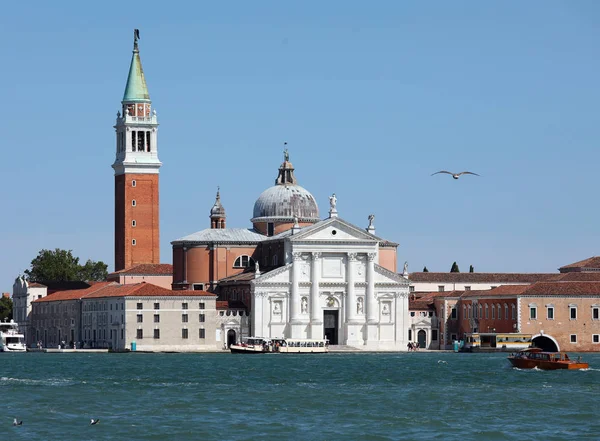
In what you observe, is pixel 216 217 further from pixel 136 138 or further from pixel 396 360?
pixel 396 360

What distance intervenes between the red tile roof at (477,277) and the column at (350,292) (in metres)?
12.8

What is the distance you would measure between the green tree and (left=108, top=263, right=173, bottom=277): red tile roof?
1847cm

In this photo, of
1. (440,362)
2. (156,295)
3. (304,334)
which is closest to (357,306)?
(304,334)

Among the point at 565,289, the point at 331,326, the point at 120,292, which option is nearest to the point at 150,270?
the point at 120,292

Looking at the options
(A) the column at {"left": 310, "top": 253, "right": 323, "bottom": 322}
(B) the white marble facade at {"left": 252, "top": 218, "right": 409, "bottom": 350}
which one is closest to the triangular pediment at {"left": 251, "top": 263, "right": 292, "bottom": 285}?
(B) the white marble facade at {"left": 252, "top": 218, "right": 409, "bottom": 350}

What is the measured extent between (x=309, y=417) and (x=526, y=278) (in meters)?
68.5

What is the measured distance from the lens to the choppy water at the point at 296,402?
4378 cm

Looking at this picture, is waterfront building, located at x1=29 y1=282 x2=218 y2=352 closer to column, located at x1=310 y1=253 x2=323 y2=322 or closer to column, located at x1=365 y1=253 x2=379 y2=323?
column, located at x1=310 y1=253 x2=323 y2=322

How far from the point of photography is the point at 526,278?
375 ft

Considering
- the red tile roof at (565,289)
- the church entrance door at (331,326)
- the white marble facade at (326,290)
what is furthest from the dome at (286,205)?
the red tile roof at (565,289)

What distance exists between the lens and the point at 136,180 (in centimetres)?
11438

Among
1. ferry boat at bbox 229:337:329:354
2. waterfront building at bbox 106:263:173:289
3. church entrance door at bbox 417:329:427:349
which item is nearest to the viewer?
ferry boat at bbox 229:337:329:354

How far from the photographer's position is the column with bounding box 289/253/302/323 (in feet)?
332

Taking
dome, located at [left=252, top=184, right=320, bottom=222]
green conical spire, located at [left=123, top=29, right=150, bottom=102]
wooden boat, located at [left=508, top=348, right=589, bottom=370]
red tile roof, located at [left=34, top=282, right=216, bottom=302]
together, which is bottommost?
wooden boat, located at [left=508, top=348, right=589, bottom=370]
